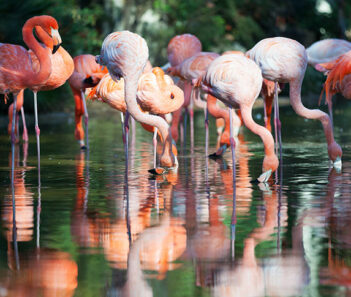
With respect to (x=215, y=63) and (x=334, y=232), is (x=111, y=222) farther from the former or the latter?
(x=215, y=63)

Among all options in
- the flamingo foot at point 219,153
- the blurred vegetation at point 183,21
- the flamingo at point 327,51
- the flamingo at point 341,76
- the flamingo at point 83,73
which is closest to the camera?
the flamingo at point 341,76

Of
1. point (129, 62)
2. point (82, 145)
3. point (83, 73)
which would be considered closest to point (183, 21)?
point (83, 73)

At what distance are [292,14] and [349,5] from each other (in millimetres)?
2148

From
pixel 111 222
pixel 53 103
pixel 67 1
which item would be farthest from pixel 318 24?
pixel 111 222

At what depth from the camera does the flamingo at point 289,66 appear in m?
9.01

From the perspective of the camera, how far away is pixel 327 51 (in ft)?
40.4

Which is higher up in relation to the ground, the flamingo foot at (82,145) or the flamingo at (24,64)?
the flamingo at (24,64)

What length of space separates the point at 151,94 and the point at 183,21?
16863 mm

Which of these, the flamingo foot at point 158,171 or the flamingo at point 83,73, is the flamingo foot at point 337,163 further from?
the flamingo at point 83,73

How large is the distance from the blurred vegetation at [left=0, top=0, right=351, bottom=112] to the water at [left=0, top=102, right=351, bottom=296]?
23.6 feet

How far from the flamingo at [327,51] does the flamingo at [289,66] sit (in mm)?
3201

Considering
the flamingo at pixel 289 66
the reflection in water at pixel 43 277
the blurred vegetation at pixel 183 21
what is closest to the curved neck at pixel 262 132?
the flamingo at pixel 289 66

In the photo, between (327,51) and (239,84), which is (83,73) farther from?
(239,84)

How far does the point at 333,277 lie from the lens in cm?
440
